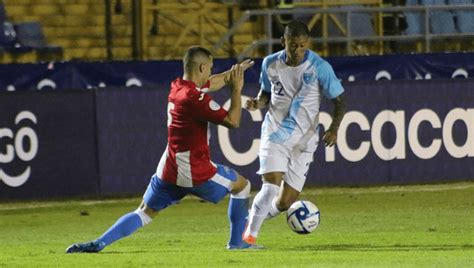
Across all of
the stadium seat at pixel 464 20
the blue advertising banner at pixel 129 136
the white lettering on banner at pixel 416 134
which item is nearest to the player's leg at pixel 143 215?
the blue advertising banner at pixel 129 136

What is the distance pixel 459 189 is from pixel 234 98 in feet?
31.0

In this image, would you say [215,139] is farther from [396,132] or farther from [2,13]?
[2,13]

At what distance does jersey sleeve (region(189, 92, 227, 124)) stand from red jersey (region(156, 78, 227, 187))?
1 cm

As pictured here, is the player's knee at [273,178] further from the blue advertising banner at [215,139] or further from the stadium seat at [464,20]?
the stadium seat at [464,20]

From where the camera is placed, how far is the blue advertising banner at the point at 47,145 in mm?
19109

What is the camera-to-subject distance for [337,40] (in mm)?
22922

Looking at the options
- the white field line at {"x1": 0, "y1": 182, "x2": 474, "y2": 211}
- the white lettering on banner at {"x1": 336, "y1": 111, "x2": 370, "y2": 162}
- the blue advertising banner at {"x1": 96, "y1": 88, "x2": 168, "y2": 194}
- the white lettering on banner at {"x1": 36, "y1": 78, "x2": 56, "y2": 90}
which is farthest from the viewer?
the white lettering on banner at {"x1": 336, "y1": 111, "x2": 370, "y2": 162}

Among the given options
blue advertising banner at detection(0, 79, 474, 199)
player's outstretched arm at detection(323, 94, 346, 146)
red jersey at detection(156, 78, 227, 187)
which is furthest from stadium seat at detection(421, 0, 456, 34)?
red jersey at detection(156, 78, 227, 187)

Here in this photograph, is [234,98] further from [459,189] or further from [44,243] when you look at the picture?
[459,189]

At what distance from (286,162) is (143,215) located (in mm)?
1729

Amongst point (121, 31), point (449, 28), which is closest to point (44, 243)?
point (121, 31)

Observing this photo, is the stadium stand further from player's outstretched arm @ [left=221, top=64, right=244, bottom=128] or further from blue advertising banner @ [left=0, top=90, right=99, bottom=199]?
player's outstretched arm @ [left=221, top=64, right=244, bottom=128]

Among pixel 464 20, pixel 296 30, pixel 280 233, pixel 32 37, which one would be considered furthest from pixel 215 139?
pixel 296 30

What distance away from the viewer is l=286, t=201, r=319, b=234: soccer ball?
43.5 ft
